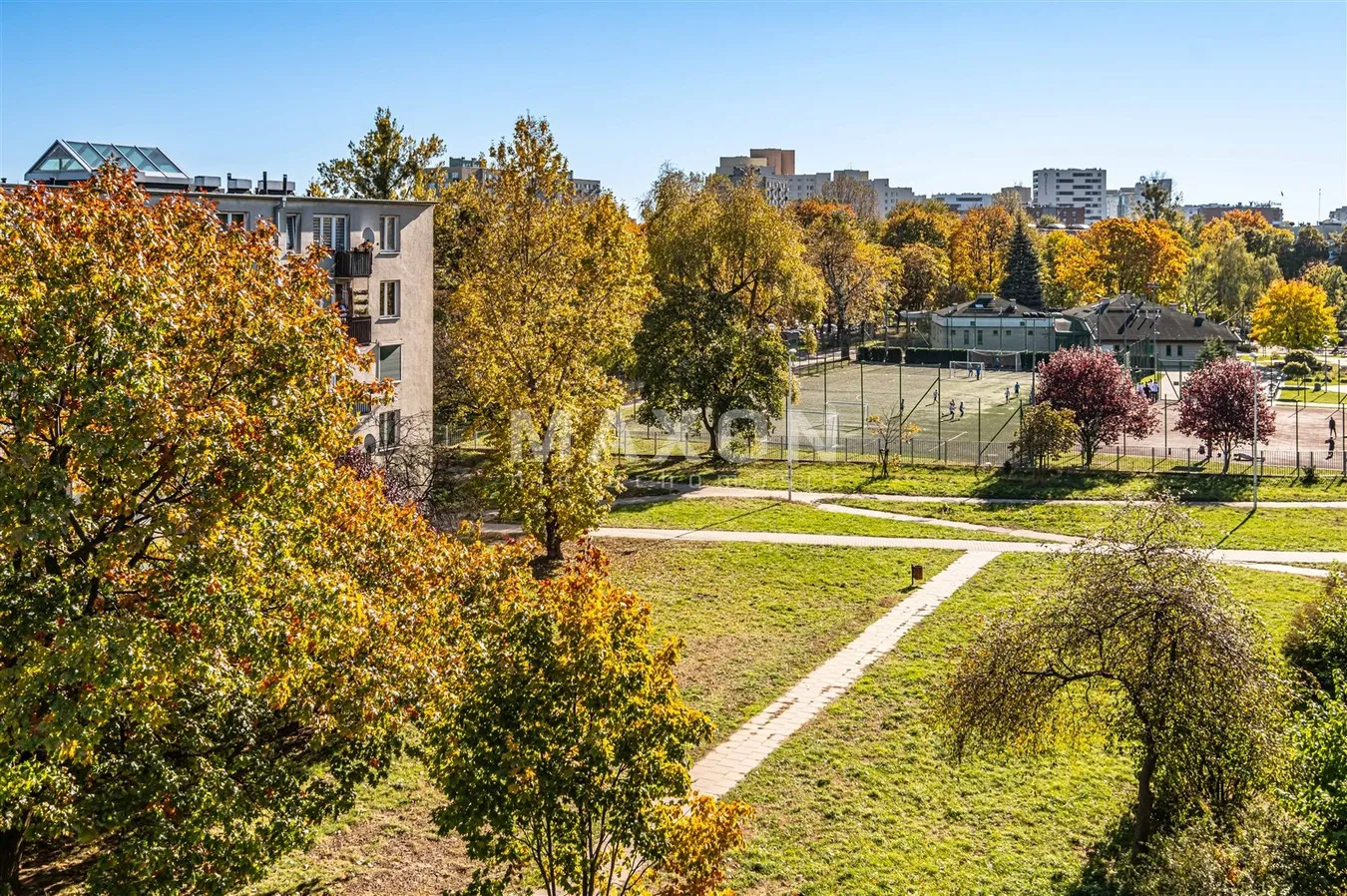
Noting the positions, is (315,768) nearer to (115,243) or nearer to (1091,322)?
(115,243)

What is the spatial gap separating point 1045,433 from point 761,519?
1156 centimetres

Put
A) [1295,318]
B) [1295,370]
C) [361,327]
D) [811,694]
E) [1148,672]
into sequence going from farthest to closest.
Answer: [1295,318], [1295,370], [361,327], [811,694], [1148,672]

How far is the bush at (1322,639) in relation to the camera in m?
18.2

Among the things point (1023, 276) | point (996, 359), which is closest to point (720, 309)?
point (996, 359)

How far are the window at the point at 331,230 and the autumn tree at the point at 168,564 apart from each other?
18116 mm

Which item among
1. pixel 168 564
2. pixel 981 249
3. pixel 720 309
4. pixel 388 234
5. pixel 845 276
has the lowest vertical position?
pixel 168 564

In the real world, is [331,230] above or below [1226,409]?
above

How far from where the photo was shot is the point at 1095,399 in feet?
133

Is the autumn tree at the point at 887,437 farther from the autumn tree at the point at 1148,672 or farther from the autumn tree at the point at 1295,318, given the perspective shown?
the autumn tree at the point at 1295,318

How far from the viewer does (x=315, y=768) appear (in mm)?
12039

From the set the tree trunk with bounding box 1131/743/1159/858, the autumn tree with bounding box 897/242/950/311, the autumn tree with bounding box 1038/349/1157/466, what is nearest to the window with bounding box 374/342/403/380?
the tree trunk with bounding box 1131/743/1159/858

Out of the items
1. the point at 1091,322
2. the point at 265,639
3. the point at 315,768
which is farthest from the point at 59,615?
the point at 1091,322

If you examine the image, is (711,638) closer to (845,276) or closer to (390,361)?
(390,361)

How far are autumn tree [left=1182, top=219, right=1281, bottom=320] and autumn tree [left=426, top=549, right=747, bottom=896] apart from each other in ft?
337
